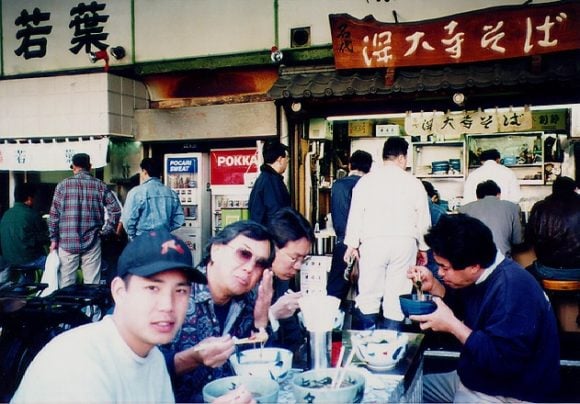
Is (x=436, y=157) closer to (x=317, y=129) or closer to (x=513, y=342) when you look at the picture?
(x=317, y=129)

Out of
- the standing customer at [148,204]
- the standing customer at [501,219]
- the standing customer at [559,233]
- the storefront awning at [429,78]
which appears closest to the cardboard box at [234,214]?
the standing customer at [148,204]

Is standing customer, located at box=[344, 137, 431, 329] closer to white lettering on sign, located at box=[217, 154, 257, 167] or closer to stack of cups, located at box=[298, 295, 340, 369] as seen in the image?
white lettering on sign, located at box=[217, 154, 257, 167]

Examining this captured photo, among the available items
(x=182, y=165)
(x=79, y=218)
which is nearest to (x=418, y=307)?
(x=79, y=218)

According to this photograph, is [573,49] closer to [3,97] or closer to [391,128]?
[391,128]

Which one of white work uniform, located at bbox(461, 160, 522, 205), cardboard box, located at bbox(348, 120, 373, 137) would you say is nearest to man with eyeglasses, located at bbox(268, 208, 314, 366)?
white work uniform, located at bbox(461, 160, 522, 205)

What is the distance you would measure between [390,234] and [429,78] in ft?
8.38

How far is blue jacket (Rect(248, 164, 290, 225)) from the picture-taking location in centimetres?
Answer: 721

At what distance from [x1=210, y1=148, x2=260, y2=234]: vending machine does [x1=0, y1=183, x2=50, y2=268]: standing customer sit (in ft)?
9.21

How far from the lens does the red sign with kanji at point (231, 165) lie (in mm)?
9359

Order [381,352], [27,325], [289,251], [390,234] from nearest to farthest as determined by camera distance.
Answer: [381,352] → [289,251] → [27,325] → [390,234]

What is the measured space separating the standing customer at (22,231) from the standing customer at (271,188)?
328cm

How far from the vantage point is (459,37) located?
766 centimetres

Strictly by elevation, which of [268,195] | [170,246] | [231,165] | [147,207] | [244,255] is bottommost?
[244,255]

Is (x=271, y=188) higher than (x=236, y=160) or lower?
lower
